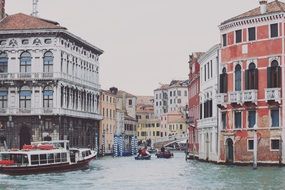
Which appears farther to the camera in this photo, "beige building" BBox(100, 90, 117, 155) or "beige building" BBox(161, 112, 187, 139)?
"beige building" BBox(161, 112, 187, 139)

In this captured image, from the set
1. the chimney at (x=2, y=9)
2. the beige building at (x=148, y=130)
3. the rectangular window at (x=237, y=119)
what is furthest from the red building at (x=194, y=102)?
the beige building at (x=148, y=130)

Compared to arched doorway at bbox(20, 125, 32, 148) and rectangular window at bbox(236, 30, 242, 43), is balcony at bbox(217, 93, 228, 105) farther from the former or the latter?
arched doorway at bbox(20, 125, 32, 148)

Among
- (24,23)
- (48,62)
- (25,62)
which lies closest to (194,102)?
(48,62)

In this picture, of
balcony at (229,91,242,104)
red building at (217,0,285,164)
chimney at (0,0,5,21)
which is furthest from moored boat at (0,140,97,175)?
chimney at (0,0,5,21)

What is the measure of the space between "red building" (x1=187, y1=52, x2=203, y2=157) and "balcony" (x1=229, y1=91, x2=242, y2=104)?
11.7 meters

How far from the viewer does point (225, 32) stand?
118 ft

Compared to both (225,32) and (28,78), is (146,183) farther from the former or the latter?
(28,78)

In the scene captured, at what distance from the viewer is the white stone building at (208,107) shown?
1517 inches

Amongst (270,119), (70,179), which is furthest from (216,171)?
(70,179)

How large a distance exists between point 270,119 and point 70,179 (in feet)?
37.6

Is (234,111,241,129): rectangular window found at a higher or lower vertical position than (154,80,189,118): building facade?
lower

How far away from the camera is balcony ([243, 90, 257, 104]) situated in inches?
1331

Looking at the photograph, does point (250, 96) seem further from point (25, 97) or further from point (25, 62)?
point (25, 62)

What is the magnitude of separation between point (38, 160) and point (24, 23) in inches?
704
